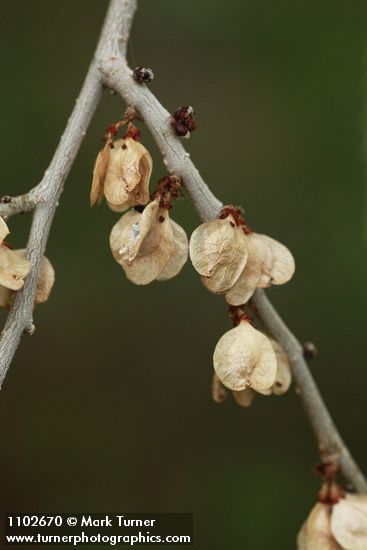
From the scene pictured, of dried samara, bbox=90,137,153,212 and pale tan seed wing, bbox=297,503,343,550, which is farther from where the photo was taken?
pale tan seed wing, bbox=297,503,343,550

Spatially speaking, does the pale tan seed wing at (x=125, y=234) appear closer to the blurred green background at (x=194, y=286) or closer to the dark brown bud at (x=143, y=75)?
the dark brown bud at (x=143, y=75)

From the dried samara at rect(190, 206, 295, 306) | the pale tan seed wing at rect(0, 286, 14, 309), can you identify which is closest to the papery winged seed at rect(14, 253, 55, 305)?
the pale tan seed wing at rect(0, 286, 14, 309)

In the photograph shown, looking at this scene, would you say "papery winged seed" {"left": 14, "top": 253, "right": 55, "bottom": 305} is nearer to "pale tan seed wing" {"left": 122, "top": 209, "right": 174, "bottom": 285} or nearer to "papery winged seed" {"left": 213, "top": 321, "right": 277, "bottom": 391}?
"pale tan seed wing" {"left": 122, "top": 209, "right": 174, "bottom": 285}

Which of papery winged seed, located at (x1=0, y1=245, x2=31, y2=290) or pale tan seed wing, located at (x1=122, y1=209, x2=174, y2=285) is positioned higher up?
pale tan seed wing, located at (x1=122, y1=209, x2=174, y2=285)

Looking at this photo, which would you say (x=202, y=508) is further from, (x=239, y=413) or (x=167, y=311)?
(x=167, y=311)

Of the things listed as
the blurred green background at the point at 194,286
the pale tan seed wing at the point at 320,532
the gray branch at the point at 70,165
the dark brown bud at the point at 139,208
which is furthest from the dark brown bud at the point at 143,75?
the blurred green background at the point at 194,286
